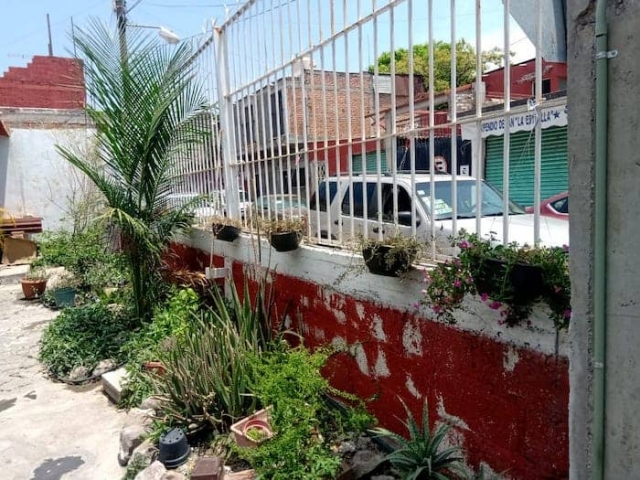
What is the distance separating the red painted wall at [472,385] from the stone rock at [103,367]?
8.81ft

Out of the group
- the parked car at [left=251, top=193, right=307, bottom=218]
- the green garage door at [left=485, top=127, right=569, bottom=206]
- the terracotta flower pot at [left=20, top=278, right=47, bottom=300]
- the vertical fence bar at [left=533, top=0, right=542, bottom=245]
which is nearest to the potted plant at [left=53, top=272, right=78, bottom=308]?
the terracotta flower pot at [left=20, top=278, right=47, bottom=300]

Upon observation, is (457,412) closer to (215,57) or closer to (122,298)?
(215,57)

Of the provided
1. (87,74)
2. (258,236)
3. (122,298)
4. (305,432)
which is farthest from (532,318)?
(122,298)

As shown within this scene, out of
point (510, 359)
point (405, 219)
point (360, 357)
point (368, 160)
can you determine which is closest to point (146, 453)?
point (360, 357)

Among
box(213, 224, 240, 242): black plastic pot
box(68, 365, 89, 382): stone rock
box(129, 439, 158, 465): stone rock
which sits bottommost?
box(68, 365, 89, 382): stone rock

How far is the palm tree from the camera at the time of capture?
5.15 meters

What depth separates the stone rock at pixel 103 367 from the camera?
484cm

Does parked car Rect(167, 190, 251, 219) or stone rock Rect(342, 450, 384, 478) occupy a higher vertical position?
parked car Rect(167, 190, 251, 219)

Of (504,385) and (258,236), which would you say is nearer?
(504,385)

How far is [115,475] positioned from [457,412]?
2.31m

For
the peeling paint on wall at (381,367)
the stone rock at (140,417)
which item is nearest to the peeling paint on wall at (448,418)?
the peeling paint on wall at (381,367)

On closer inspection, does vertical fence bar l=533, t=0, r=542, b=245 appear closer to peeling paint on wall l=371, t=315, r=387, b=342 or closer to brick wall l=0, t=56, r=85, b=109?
peeling paint on wall l=371, t=315, r=387, b=342

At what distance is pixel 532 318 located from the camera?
204cm

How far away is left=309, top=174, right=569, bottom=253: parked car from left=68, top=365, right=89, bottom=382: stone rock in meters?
2.85
